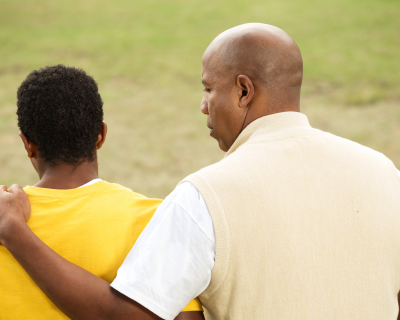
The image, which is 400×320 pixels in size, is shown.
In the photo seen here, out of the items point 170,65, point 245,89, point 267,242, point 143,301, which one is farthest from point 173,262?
point 170,65

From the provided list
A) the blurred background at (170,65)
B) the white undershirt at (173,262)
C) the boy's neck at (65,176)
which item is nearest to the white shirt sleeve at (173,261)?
the white undershirt at (173,262)

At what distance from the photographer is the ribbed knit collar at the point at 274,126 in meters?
1.45

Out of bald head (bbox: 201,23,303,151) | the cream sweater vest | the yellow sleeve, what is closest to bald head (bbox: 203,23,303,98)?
bald head (bbox: 201,23,303,151)

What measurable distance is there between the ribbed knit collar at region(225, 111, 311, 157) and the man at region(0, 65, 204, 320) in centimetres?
42

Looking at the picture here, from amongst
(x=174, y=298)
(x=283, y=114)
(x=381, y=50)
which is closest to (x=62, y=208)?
(x=174, y=298)

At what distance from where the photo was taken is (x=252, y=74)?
1527 mm

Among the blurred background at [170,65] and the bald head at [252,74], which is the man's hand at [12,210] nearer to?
the bald head at [252,74]

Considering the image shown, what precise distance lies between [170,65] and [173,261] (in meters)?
15.0

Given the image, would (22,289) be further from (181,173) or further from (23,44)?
(23,44)

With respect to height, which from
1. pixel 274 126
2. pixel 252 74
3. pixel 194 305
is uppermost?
pixel 252 74

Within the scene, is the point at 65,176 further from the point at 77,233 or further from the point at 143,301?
the point at 143,301

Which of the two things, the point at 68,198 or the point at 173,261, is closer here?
the point at 173,261

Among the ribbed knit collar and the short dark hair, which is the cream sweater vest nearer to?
the ribbed knit collar

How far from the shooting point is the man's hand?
1.39m
